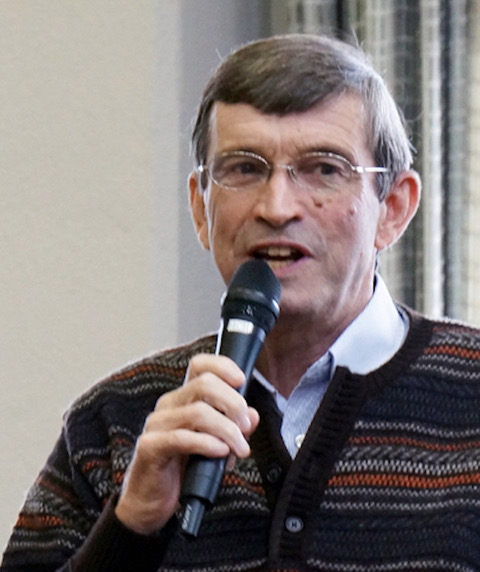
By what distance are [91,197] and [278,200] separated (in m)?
1.26

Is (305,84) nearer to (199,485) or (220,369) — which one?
(220,369)

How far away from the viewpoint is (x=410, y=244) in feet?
8.96

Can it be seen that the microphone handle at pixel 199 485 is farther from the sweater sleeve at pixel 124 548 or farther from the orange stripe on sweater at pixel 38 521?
the orange stripe on sweater at pixel 38 521

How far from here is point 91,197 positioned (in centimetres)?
289

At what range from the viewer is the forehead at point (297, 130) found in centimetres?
175

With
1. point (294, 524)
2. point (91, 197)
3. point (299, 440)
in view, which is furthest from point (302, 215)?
point (91, 197)

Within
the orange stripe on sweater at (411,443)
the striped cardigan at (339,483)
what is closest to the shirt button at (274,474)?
the striped cardigan at (339,483)

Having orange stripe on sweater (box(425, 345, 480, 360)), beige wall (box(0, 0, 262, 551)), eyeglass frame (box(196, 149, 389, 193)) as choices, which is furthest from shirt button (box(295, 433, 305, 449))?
beige wall (box(0, 0, 262, 551))

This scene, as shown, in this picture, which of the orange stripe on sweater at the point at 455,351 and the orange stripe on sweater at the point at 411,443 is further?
the orange stripe on sweater at the point at 455,351

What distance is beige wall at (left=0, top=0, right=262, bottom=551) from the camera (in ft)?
9.32

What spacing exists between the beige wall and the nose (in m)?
1.11

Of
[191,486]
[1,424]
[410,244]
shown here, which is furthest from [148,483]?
[1,424]

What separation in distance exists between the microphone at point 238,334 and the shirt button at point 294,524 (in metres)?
0.37

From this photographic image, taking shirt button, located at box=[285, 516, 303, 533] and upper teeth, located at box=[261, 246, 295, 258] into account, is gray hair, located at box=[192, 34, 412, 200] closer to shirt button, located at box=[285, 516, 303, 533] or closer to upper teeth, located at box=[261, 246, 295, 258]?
upper teeth, located at box=[261, 246, 295, 258]
